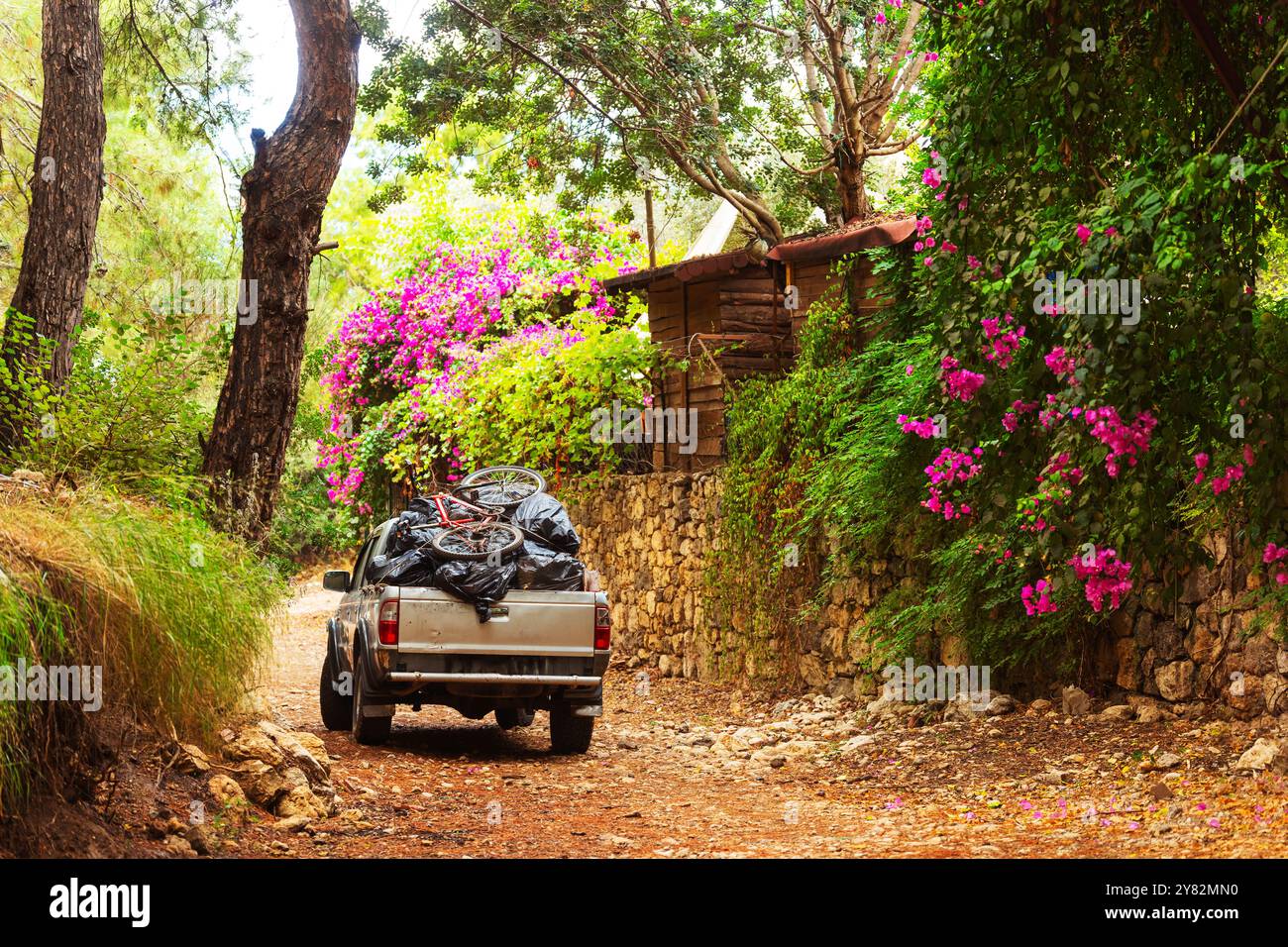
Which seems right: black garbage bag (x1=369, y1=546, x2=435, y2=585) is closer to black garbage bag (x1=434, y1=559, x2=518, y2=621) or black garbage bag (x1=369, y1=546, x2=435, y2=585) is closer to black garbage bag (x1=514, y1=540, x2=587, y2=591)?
black garbage bag (x1=434, y1=559, x2=518, y2=621)

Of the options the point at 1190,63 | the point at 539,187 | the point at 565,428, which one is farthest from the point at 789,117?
the point at 1190,63

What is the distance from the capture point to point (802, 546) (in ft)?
38.9

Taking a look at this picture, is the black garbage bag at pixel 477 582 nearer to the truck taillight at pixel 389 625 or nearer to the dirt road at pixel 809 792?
the truck taillight at pixel 389 625

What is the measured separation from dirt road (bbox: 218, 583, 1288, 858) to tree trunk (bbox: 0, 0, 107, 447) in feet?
11.4

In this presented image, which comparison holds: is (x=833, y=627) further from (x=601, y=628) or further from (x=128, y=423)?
(x=128, y=423)

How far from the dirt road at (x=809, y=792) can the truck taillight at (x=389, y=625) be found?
34.1 inches

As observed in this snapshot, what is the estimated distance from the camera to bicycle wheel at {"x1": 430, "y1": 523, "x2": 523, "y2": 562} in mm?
9219

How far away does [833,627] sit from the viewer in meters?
11.5

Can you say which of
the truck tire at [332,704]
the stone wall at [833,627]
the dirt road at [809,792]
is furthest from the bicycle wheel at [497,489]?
the stone wall at [833,627]

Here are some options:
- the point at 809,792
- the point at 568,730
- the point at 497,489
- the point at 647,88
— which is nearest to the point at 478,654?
the point at 568,730

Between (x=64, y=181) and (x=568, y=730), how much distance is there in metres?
5.66

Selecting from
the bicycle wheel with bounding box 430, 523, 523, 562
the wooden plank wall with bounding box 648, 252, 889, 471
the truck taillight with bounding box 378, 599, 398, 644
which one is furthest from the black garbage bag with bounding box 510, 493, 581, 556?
the wooden plank wall with bounding box 648, 252, 889, 471

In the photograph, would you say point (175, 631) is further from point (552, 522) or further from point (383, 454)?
point (383, 454)

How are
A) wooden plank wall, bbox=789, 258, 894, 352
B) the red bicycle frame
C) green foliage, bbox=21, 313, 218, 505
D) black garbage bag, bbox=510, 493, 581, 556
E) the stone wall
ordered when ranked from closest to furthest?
green foliage, bbox=21, 313, 218, 505 → the stone wall → the red bicycle frame → black garbage bag, bbox=510, 493, 581, 556 → wooden plank wall, bbox=789, 258, 894, 352
